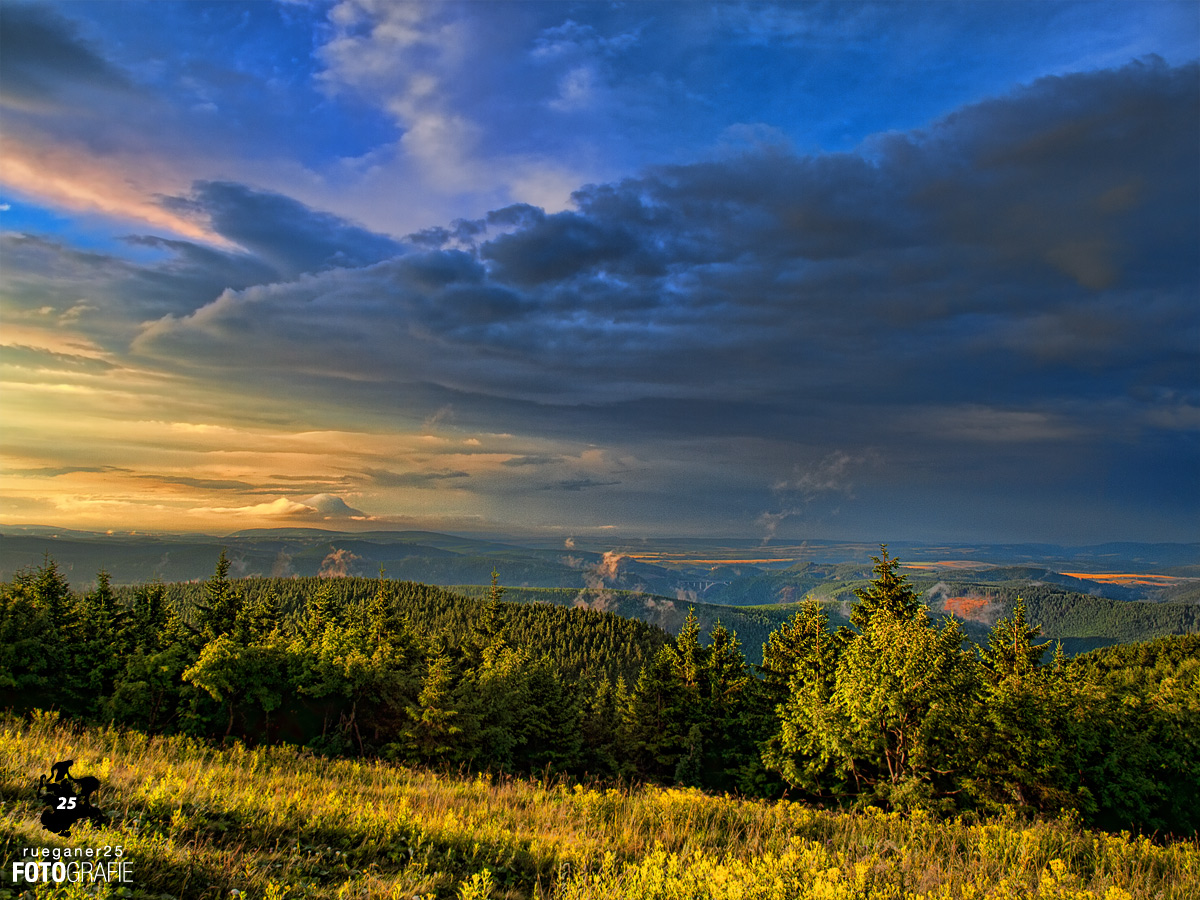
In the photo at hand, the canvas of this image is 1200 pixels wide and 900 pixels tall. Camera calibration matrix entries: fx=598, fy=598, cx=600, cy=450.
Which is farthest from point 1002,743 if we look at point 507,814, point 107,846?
point 107,846

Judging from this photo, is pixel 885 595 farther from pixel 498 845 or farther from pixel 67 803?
pixel 67 803

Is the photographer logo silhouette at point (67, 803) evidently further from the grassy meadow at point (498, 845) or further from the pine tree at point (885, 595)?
the pine tree at point (885, 595)

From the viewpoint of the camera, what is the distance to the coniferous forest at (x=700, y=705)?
3344 centimetres

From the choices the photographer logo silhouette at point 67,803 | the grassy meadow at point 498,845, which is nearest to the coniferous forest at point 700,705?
the grassy meadow at point 498,845

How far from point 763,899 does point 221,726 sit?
40894 mm

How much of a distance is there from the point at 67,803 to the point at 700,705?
5256 centimetres

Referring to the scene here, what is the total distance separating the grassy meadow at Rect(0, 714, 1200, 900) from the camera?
6824mm

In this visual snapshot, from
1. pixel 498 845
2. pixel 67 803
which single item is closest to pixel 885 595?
pixel 498 845

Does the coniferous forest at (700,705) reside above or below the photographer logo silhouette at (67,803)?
below

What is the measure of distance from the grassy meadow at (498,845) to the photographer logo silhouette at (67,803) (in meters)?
0.20

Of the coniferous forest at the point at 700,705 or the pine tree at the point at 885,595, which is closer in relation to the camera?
the coniferous forest at the point at 700,705

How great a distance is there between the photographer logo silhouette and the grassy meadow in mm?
202

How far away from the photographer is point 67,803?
7.23 meters

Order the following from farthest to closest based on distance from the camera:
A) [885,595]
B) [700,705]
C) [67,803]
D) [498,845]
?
[700,705]
[885,595]
[498,845]
[67,803]
